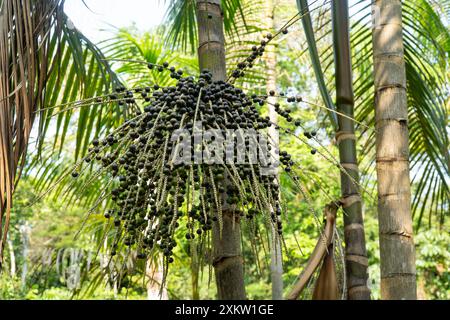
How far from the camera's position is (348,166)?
1.89 metres

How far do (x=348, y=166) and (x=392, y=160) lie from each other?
5.2 inches

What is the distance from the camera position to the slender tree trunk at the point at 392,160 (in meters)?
1.75

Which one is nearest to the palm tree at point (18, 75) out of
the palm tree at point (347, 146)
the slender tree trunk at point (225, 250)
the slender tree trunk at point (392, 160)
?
the slender tree trunk at point (225, 250)

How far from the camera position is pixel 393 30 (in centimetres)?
195

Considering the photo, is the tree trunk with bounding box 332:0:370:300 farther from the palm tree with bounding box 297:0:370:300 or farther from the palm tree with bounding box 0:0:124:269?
the palm tree with bounding box 0:0:124:269

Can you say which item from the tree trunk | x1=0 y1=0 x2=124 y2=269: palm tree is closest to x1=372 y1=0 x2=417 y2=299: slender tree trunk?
the tree trunk

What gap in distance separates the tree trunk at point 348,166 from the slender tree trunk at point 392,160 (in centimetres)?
6

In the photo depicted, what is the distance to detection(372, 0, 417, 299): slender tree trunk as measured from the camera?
5.73 feet

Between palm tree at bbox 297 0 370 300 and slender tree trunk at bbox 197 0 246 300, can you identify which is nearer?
slender tree trunk at bbox 197 0 246 300

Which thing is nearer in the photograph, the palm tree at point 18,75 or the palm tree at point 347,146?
the palm tree at point 18,75

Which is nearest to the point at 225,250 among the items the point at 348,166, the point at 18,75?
the point at 348,166

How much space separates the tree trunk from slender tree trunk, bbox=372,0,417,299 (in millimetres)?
60

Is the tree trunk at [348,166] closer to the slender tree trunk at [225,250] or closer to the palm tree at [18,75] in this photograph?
the slender tree trunk at [225,250]
